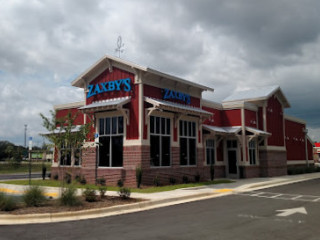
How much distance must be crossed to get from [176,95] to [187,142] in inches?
128

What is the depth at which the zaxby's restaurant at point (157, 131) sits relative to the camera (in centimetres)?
1847

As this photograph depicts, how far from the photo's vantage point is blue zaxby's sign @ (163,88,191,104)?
66.7ft

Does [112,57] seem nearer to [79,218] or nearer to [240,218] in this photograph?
[79,218]

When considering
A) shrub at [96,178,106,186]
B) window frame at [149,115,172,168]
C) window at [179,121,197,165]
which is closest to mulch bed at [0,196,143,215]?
shrub at [96,178,106,186]

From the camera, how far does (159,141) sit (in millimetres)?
19484

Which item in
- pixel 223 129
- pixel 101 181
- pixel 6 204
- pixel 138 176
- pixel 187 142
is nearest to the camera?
pixel 6 204

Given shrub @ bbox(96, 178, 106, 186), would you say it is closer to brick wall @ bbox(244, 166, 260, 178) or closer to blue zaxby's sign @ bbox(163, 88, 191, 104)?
blue zaxby's sign @ bbox(163, 88, 191, 104)

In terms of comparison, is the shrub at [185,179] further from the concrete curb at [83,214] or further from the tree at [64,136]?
the tree at [64,136]

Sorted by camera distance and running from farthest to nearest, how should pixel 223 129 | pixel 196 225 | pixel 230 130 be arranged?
pixel 223 129, pixel 230 130, pixel 196 225

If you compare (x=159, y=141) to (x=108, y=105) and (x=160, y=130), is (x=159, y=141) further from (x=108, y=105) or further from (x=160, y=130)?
(x=108, y=105)

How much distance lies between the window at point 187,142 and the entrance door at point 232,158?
5.09m

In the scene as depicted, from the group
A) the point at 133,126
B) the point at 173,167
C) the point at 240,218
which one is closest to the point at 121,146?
the point at 133,126

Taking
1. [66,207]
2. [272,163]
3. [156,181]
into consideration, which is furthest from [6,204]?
[272,163]

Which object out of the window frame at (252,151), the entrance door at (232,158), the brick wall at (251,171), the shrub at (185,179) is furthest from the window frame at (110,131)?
the window frame at (252,151)
